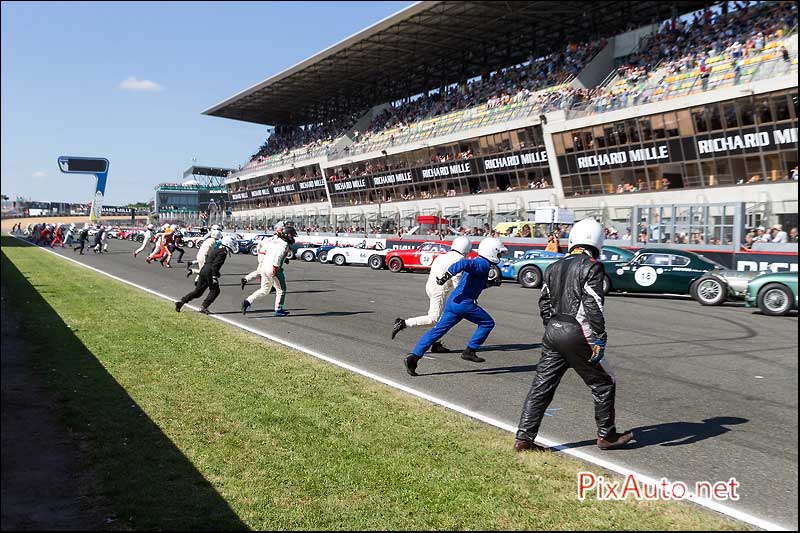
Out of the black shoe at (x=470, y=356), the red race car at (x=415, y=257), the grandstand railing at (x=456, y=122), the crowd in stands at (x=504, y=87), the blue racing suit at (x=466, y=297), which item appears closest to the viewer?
the blue racing suit at (x=466, y=297)

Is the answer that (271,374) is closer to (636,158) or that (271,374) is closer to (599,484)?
(599,484)

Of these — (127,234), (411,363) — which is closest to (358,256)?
(411,363)

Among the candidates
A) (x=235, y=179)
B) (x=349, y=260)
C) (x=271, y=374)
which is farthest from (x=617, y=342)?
(x=235, y=179)

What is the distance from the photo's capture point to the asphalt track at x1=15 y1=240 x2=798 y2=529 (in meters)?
4.69

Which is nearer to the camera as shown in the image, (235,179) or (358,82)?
(358,82)

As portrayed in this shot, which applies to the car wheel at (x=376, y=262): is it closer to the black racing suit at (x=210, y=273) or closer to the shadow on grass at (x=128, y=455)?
the black racing suit at (x=210, y=273)

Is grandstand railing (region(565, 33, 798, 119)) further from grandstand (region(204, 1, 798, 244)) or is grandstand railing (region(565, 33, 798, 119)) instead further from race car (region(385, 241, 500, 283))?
race car (region(385, 241, 500, 283))

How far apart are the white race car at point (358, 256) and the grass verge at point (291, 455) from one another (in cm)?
2224

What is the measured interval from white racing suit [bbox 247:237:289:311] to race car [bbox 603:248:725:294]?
30.0 feet

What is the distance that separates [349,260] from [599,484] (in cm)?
2840

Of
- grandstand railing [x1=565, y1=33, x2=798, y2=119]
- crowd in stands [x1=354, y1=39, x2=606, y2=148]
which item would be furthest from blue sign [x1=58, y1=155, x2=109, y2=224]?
crowd in stands [x1=354, y1=39, x2=606, y2=148]

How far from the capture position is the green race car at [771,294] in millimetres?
13633

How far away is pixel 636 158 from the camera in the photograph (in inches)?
1367

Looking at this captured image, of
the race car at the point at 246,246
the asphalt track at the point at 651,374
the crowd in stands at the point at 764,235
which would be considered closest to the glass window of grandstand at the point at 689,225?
the crowd in stands at the point at 764,235
